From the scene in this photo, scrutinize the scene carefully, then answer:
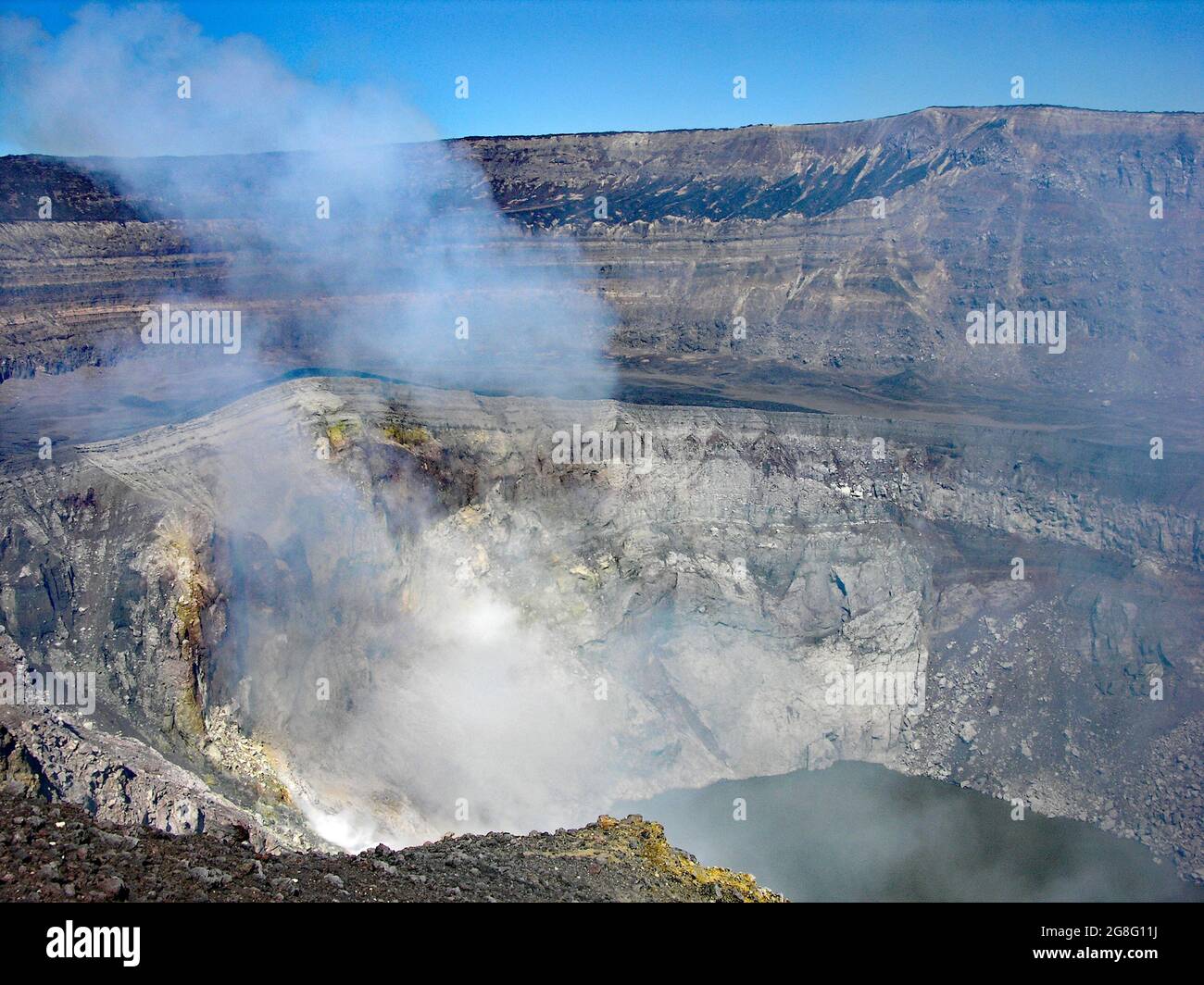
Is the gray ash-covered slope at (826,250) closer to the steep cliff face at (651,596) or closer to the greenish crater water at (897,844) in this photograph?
the steep cliff face at (651,596)

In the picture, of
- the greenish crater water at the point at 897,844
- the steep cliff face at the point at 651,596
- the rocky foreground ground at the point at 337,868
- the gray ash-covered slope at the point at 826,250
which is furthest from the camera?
the gray ash-covered slope at the point at 826,250

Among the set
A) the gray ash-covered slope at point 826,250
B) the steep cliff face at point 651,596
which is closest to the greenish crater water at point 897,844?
the steep cliff face at point 651,596

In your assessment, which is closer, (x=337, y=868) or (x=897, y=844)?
(x=337, y=868)

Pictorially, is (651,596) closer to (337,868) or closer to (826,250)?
(337,868)

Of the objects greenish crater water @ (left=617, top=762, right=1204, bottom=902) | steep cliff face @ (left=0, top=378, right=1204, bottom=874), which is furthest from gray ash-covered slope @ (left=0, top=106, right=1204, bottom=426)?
greenish crater water @ (left=617, top=762, right=1204, bottom=902)

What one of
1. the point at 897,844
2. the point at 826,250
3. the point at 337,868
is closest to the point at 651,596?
the point at 897,844
